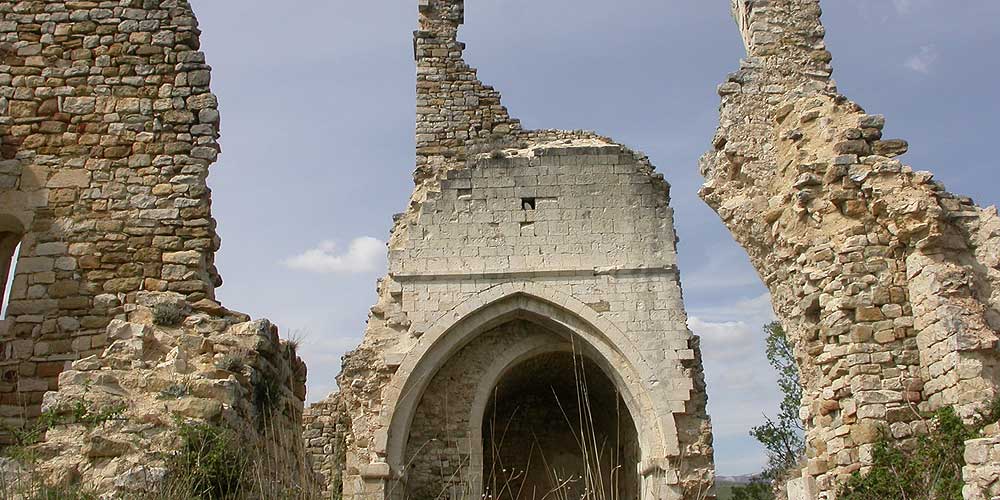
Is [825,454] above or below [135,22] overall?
below

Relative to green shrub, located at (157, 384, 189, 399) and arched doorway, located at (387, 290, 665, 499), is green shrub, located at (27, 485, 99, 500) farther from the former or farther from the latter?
arched doorway, located at (387, 290, 665, 499)

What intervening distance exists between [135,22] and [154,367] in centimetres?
237

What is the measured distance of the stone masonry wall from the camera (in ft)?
17.1

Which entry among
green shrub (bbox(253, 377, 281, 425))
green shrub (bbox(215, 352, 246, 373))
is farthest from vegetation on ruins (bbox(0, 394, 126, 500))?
green shrub (bbox(253, 377, 281, 425))

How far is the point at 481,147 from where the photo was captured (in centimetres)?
1383

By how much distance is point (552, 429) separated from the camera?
14.9 meters

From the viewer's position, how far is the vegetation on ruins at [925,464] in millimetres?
4922

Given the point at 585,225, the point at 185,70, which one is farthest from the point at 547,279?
the point at 185,70

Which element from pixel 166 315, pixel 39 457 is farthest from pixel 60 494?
pixel 166 315

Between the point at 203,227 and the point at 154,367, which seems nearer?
the point at 154,367

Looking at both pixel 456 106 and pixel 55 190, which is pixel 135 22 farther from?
pixel 456 106

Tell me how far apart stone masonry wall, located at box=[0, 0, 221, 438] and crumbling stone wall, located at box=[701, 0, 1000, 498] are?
4.03m

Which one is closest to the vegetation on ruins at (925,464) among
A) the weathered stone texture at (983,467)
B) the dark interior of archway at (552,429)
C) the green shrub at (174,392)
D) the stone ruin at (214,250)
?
the stone ruin at (214,250)

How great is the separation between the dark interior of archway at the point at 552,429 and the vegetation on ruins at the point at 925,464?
737cm
